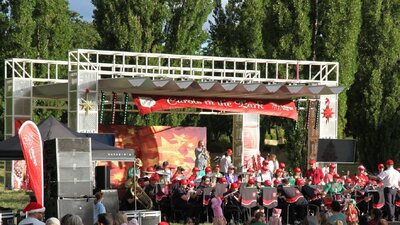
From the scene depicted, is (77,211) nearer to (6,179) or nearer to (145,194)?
(145,194)

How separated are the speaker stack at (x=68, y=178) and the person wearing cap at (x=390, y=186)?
8599 millimetres

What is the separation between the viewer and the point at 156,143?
3222 cm

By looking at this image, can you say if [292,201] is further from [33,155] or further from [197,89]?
[33,155]

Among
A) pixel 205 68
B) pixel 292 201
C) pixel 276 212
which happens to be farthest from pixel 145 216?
pixel 205 68

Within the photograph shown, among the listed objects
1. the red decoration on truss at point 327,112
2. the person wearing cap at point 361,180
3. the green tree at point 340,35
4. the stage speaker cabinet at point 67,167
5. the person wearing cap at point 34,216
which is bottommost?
the person wearing cap at point 361,180

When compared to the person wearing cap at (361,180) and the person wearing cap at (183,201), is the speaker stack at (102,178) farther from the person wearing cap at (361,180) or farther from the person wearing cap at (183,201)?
the person wearing cap at (361,180)

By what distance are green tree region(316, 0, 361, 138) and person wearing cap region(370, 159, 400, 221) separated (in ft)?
48.8

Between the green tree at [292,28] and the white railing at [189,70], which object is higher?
the green tree at [292,28]

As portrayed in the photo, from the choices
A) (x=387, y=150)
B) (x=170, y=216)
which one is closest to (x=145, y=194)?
(x=170, y=216)

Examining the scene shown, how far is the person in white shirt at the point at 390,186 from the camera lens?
24438 mm

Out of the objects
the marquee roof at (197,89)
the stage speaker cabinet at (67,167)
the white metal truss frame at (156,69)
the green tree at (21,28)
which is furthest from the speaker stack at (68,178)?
the green tree at (21,28)

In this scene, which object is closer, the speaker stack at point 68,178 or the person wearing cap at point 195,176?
the speaker stack at point 68,178

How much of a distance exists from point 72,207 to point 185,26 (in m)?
23.2

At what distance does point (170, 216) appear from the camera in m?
24.3
